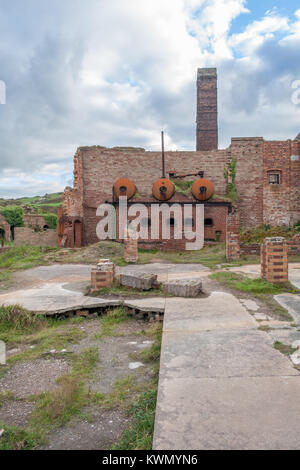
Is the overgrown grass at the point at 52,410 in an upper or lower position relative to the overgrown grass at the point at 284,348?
lower

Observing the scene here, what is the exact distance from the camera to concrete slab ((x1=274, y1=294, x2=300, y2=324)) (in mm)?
4173

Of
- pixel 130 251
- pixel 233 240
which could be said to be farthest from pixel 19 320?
pixel 233 240

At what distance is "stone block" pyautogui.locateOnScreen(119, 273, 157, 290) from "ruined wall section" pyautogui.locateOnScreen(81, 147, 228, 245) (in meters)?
13.5

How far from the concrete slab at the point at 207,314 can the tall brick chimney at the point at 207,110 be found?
73.1 ft

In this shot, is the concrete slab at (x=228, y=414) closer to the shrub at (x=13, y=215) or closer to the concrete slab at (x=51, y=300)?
the concrete slab at (x=51, y=300)

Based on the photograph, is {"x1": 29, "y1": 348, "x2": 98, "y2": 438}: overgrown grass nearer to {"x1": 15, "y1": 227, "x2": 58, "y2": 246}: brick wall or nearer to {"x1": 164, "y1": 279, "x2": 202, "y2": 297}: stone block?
{"x1": 164, "y1": 279, "x2": 202, "y2": 297}: stone block

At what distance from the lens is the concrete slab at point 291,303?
417 centimetres

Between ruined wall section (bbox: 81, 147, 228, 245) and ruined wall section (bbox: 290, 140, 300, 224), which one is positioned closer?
ruined wall section (bbox: 290, 140, 300, 224)

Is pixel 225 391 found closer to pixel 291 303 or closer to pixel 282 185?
pixel 291 303

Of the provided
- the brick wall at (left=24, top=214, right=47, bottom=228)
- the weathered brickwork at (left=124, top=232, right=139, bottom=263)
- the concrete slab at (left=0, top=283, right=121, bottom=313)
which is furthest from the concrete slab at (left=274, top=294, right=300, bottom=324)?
the brick wall at (left=24, top=214, right=47, bottom=228)

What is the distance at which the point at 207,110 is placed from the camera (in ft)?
83.7

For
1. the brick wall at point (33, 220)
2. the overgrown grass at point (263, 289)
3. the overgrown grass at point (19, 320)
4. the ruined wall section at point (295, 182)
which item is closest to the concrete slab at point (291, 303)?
the overgrown grass at point (263, 289)

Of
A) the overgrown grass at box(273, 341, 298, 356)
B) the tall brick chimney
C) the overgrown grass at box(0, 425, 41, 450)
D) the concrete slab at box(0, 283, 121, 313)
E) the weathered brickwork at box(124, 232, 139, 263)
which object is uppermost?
the tall brick chimney

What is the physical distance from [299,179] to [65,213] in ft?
46.3
